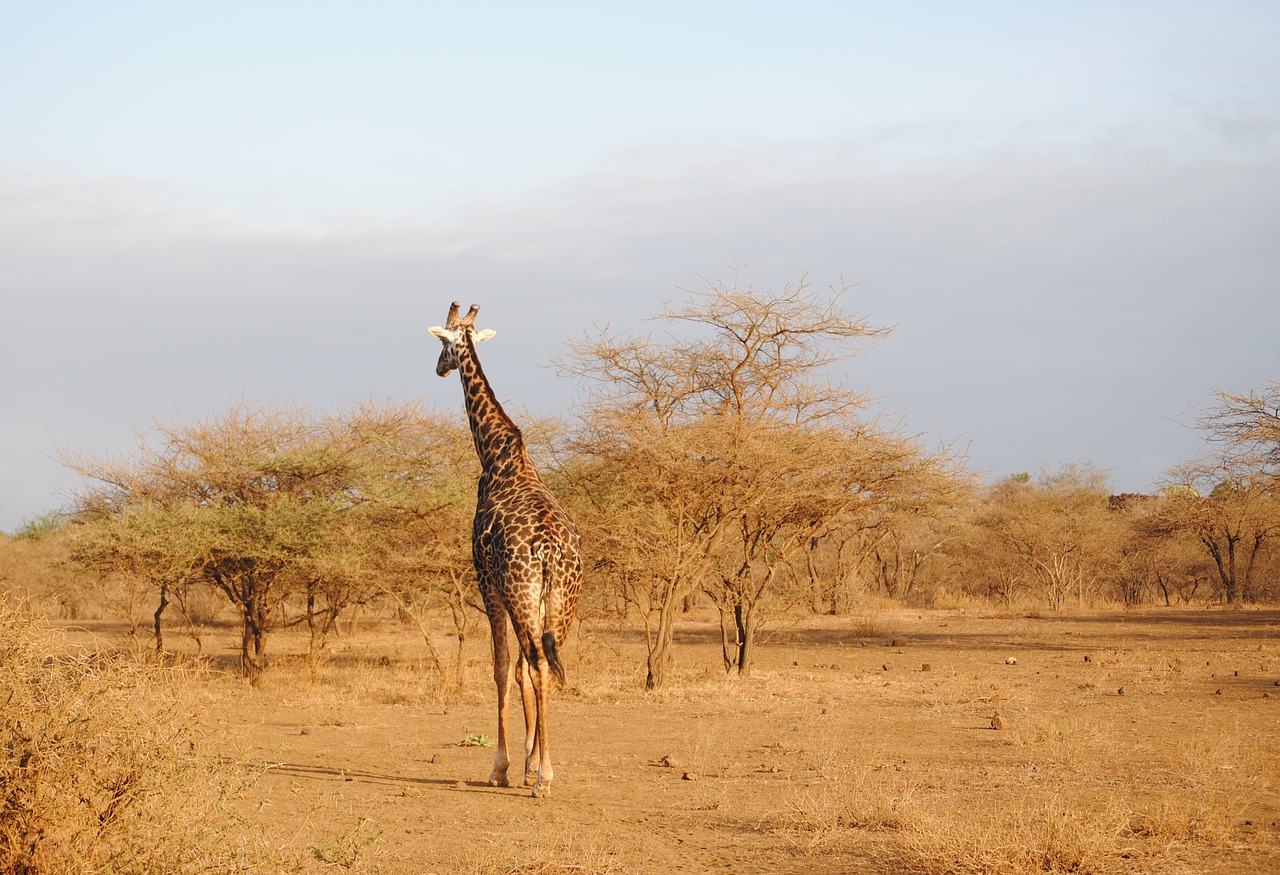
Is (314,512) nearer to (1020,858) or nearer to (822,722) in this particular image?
(822,722)

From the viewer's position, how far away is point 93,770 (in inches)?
185

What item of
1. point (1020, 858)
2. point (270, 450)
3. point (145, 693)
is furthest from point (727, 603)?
point (145, 693)

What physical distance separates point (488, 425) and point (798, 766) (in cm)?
391

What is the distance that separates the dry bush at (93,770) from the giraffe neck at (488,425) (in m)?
5.21

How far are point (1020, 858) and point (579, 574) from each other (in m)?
4.17

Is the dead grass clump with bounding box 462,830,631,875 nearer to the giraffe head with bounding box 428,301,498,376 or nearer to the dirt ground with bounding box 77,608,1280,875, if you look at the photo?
the dirt ground with bounding box 77,608,1280,875

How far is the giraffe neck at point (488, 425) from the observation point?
10.0 m

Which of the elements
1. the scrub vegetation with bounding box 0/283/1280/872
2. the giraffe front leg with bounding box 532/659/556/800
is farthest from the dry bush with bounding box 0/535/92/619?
the giraffe front leg with bounding box 532/659/556/800

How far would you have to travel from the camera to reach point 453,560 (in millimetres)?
15188

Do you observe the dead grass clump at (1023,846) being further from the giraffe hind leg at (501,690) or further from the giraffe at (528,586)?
the giraffe hind leg at (501,690)

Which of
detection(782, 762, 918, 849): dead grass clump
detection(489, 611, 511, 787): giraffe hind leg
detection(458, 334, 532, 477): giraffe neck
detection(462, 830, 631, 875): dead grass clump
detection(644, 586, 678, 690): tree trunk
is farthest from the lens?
detection(644, 586, 678, 690): tree trunk

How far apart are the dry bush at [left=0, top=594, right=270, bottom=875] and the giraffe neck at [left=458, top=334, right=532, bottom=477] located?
5214 millimetres

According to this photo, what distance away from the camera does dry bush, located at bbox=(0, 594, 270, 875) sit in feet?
15.1

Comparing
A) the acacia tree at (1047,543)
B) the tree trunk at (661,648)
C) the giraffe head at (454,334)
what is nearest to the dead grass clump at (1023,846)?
the giraffe head at (454,334)
